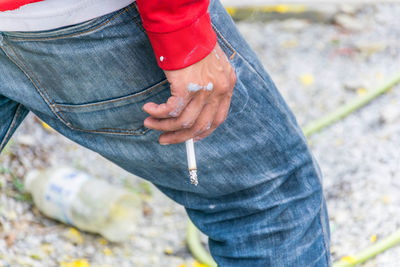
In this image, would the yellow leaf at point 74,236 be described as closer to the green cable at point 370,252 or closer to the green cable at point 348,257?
the green cable at point 348,257

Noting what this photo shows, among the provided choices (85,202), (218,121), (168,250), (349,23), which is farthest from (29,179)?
(349,23)

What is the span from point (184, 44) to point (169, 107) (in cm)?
11

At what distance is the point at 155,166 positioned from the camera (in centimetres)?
109

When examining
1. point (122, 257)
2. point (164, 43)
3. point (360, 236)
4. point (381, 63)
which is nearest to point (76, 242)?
point (122, 257)

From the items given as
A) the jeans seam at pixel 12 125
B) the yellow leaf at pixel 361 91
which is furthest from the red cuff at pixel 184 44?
the yellow leaf at pixel 361 91

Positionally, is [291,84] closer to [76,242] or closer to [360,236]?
[360,236]

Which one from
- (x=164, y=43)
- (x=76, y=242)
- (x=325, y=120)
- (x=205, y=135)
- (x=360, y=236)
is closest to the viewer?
(x=164, y=43)

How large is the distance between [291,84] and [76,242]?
1616 millimetres

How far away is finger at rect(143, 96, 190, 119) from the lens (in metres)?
0.89

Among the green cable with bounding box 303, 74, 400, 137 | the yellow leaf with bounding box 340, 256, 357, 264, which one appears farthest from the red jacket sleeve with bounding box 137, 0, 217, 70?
the green cable with bounding box 303, 74, 400, 137

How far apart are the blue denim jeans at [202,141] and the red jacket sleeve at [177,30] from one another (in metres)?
0.09

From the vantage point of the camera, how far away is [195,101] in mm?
910

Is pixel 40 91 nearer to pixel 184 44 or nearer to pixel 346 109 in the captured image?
pixel 184 44

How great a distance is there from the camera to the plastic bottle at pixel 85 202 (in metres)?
2.17
